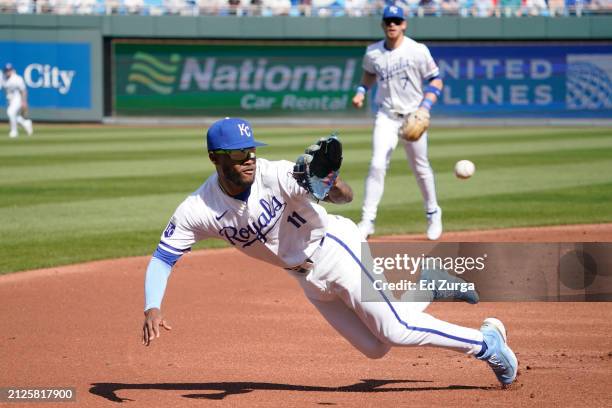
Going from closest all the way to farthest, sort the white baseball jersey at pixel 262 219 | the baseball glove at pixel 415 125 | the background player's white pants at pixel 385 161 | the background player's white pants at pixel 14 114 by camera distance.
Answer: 1. the white baseball jersey at pixel 262 219
2. the baseball glove at pixel 415 125
3. the background player's white pants at pixel 385 161
4. the background player's white pants at pixel 14 114

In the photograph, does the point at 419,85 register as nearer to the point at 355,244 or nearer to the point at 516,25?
the point at 355,244

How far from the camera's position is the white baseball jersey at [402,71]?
33.9ft

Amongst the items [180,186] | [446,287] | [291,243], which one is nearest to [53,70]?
[180,186]

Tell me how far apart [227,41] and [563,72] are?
11.5 m

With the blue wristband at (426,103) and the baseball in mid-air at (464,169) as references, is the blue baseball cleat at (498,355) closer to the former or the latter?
the blue wristband at (426,103)

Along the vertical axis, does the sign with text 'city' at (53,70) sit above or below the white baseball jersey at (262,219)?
below

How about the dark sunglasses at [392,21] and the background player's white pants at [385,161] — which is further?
the background player's white pants at [385,161]

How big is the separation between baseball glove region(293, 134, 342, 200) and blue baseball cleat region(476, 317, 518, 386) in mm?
1338

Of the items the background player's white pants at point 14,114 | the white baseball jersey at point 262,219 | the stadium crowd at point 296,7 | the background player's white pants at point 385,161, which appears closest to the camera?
the white baseball jersey at point 262,219

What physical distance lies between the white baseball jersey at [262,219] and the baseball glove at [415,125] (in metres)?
4.60

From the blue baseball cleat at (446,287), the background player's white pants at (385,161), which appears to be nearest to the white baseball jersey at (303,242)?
the blue baseball cleat at (446,287)

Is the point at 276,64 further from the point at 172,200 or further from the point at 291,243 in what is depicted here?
the point at 291,243

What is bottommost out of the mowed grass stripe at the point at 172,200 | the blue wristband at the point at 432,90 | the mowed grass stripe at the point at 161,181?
the mowed grass stripe at the point at 161,181

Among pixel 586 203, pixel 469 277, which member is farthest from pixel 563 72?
pixel 469 277
